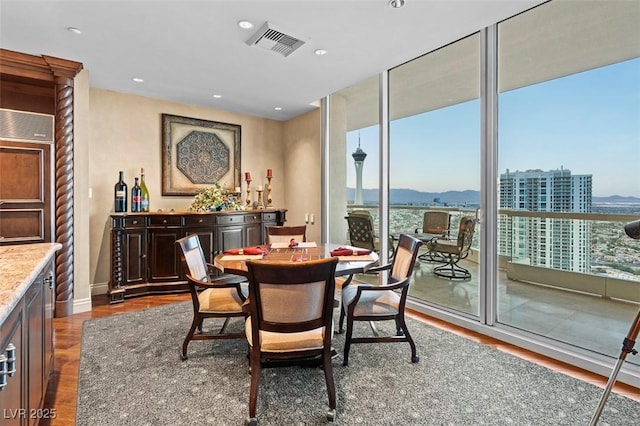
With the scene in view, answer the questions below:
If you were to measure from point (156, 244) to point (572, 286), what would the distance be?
442 cm

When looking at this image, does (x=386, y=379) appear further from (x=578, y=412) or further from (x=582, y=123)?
(x=582, y=123)

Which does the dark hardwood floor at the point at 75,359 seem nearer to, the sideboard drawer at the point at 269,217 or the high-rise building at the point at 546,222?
the high-rise building at the point at 546,222

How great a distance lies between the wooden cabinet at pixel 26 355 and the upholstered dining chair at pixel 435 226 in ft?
11.3

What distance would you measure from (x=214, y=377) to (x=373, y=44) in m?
3.08

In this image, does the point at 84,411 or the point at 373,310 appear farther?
the point at 373,310

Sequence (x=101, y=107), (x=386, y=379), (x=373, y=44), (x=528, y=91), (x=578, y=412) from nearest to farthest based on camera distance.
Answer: (x=578, y=412)
(x=386, y=379)
(x=528, y=91)
(x=373, y=44)
(x=101, y=107)

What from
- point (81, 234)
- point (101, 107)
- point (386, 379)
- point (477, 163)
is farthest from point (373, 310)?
point (101, 107)

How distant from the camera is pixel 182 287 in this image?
434 cm

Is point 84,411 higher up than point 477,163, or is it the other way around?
point 477,163

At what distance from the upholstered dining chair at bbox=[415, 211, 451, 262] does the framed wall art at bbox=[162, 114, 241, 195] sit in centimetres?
305

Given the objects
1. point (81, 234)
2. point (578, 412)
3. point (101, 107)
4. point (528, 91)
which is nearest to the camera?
point (578, 412)

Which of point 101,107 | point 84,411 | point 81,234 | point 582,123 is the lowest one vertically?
point 84,411

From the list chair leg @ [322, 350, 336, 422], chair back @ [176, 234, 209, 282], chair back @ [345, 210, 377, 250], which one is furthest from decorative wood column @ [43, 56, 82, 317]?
chair back @ [345, 210, 377, 250]

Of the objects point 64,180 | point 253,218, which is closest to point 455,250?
point 253,218
